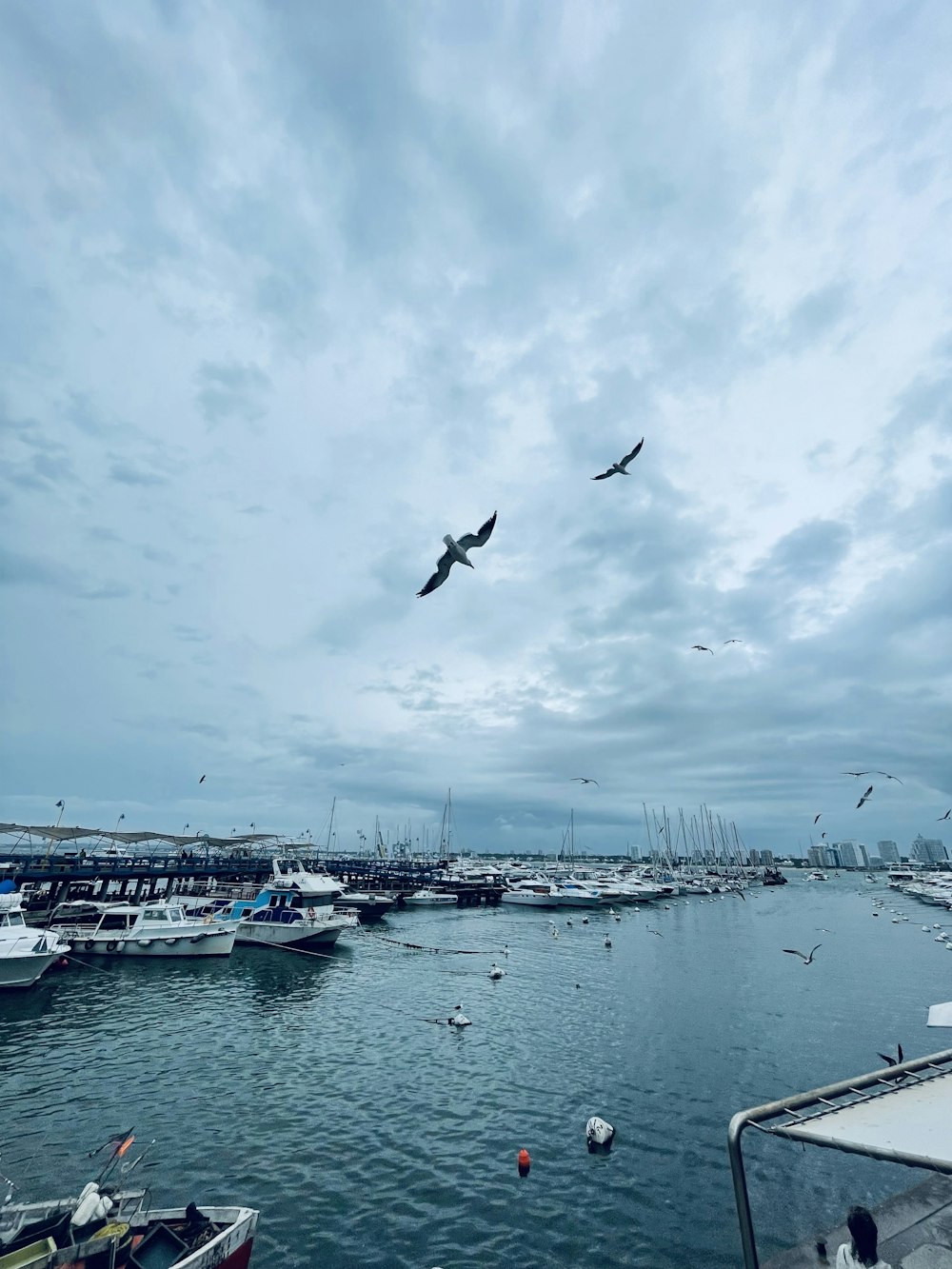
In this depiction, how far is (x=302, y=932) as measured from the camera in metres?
44.1

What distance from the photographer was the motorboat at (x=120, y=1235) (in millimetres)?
9859

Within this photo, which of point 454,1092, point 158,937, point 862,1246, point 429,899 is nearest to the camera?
point 862,1246

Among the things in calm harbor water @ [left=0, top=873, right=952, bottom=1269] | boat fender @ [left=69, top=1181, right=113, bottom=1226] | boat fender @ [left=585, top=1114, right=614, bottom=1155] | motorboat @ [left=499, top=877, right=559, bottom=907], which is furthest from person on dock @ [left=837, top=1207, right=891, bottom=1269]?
motorboat @ [left=499, top=877, right=559, bottom=907]

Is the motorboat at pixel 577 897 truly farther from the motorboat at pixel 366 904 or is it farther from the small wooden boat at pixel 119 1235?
the small wooden boat at pixel 119 1235

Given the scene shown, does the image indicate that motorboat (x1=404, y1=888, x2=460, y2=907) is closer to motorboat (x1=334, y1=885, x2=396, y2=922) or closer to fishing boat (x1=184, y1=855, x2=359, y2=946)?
motorboat (x1=334, y1=885, x2=396, y2=922)

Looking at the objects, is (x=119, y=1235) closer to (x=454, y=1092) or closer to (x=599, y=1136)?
(x=599, y=1136)

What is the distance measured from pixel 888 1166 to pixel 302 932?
124ft

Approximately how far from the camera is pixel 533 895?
277 ft

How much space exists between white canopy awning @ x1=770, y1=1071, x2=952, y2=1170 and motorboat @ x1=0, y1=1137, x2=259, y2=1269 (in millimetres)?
9986

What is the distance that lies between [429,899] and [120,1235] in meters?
Answer: 73.9

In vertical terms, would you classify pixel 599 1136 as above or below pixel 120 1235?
below

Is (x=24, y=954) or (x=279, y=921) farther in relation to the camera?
(x=279, y=921)

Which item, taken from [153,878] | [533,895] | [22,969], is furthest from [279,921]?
[533,895]

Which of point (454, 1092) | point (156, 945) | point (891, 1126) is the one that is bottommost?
point (454, 1092)
